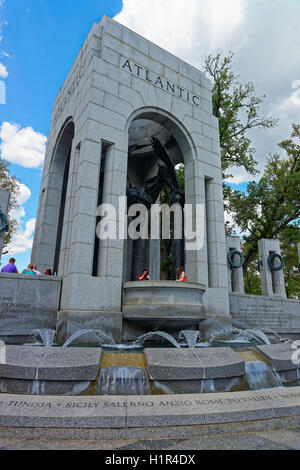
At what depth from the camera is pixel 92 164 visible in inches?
427

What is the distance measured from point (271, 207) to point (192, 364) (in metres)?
25.4

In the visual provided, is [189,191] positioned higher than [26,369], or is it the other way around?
[189,191]

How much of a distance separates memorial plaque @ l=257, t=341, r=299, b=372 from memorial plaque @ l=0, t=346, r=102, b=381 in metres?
3.81

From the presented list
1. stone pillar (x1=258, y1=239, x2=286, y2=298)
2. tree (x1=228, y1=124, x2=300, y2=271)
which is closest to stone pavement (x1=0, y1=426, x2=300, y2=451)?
stone pillar (x1=258, y1=239, x2=286, y2=298)

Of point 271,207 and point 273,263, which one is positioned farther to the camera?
point 271,207

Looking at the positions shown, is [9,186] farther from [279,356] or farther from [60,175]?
[279,356]

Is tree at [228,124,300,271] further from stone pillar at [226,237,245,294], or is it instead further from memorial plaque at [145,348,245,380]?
memorial plaque at [145,348,245,380]

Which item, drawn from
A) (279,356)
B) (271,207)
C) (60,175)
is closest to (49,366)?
(279,356)

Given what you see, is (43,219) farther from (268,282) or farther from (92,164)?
(268,282)

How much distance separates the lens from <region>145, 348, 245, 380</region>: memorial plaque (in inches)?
203

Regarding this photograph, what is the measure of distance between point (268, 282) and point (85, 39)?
1757 centimetres

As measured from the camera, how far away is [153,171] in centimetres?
1764

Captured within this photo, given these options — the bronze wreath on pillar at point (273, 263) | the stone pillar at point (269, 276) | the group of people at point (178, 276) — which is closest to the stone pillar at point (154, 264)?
the group of people at point (178, 276)
